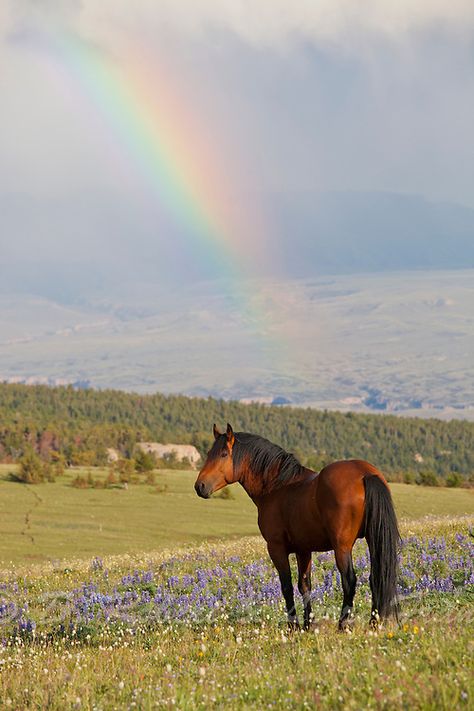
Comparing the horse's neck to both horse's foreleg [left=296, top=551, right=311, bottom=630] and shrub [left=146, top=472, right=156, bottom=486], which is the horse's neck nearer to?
horse's foreleg [left=296, top=551, right=311, bottom=630]

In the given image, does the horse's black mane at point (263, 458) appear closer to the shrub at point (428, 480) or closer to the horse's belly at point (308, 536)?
the horse's belly at point (308, 536)

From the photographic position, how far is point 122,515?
42.2 m

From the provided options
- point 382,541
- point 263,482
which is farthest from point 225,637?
point 382,541

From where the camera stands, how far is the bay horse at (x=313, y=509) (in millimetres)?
10383

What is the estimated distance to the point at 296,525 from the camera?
10984 mm

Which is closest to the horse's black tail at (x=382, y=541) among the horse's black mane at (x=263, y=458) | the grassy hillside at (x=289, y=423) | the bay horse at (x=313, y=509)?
the bay horse at (x=313, y=509)

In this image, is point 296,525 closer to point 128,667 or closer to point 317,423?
point 128,667

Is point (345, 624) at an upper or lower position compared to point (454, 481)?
lower

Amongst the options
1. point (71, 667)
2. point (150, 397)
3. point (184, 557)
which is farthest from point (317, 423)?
point (71, 667)

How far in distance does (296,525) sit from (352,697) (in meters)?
4.09

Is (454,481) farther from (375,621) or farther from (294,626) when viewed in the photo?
(375,621)

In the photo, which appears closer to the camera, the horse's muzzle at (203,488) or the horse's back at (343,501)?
the horse's back at (343,501)

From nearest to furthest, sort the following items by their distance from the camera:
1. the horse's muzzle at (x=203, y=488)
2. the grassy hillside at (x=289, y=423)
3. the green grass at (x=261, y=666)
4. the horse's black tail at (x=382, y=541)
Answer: the green grass at (x=261, y=666) < the horse's black tail at (x=382, y=541) < the horse's muzzle at (x=203, y=488) < the grassy hillside at (x=289, y=423)

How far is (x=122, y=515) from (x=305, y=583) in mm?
32192
